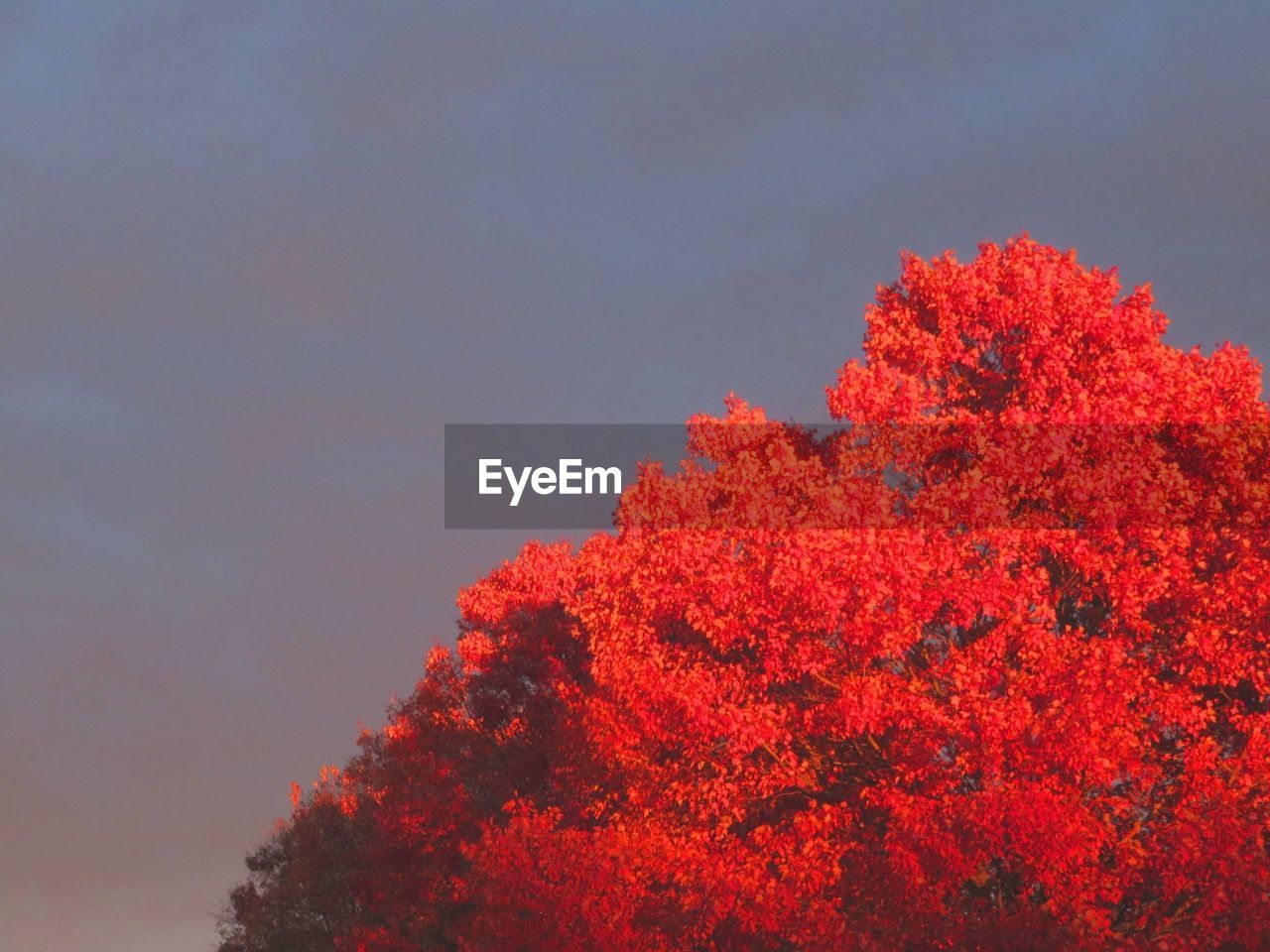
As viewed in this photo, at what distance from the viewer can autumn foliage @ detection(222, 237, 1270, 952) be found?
73.8 ft

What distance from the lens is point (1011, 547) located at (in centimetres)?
2555

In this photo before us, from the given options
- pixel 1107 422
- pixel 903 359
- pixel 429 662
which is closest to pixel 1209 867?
pixel 1107 422

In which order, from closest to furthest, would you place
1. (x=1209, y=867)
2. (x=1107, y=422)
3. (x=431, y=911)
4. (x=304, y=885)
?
1. (x=1209, y=867)
2. (x=1107, y=422)
3. (x=431, y=911)
4. (x=304, y=885)

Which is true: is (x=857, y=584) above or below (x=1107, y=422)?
below

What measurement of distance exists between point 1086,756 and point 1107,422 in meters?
6.50

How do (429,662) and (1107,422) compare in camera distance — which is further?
(429,662)

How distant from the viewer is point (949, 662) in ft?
81.1

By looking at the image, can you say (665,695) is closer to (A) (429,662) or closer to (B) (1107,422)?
(B) (1107,422)

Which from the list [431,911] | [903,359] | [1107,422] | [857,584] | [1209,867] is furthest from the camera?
[431,911]

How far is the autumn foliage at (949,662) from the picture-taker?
73.8ft

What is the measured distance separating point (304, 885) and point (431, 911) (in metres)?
17.4

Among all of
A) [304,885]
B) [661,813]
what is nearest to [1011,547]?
[661,813]

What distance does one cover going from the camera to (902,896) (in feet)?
73.3

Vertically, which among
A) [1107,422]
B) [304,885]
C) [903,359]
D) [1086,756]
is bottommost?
[304,885]
